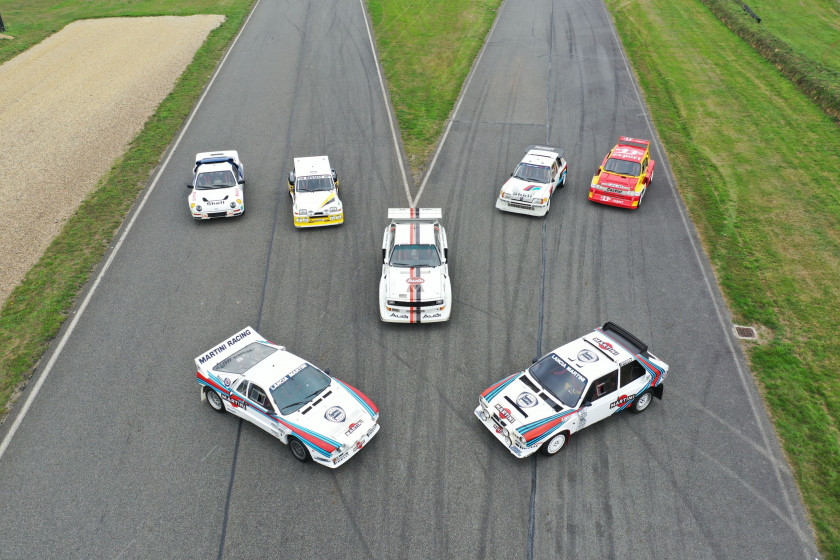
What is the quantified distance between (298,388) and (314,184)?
986 cm

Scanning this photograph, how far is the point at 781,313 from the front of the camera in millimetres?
15070

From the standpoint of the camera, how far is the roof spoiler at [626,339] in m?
12.2

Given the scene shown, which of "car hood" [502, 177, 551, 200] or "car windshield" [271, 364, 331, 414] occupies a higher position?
"car hood" [502, 177, 551, 200]

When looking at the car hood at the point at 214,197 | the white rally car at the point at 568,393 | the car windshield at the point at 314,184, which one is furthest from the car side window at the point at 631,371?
the car hood at the point at 214,197

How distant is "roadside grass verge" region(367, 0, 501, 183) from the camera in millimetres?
25812

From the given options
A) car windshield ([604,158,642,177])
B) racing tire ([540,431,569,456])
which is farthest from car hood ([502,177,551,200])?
racing tire ([540,431,569,456])

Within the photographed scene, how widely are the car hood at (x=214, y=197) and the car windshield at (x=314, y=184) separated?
2.27 metres

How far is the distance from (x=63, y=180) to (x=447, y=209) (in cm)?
1597

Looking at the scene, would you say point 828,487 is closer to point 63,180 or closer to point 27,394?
point 27,394

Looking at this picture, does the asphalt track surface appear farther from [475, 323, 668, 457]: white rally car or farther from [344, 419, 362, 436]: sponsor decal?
[344, 419, 362, 436]: sponsor decal

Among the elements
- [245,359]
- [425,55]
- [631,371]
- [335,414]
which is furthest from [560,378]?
[425,55]

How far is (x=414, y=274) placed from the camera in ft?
48.5

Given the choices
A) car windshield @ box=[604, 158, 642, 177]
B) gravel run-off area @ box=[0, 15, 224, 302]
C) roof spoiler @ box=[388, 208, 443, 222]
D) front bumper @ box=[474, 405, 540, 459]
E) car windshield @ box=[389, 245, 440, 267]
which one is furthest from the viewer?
car windshield @ box=[604, 158, 642, 177]

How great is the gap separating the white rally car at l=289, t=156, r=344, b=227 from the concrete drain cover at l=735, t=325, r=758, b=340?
12.9 meters
